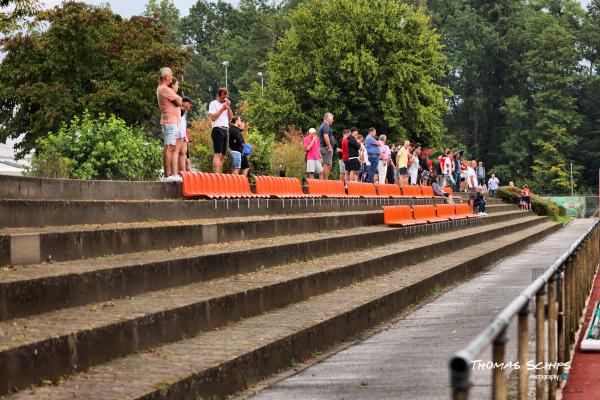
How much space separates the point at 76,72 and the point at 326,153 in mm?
26783

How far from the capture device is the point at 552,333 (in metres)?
7.95

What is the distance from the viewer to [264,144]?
120ft

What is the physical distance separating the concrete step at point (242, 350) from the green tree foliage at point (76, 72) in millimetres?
34998

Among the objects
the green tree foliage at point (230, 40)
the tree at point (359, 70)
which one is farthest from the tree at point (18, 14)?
the green tree foliage at point (230, 40)

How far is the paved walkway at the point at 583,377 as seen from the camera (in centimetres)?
857

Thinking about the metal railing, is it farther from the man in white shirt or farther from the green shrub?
the green shrub

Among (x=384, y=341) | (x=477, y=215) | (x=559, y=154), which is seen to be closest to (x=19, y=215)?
(x=384, y=341)

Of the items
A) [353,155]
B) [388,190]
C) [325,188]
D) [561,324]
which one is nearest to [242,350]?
[561,324]

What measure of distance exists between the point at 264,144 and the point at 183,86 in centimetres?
1741

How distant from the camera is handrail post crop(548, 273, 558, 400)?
296 inches

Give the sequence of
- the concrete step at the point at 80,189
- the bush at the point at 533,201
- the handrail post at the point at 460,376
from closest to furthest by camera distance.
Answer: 1. the handrail post at the point at 460,376
2. the concrete step at the point at 80,189
3. the bush at the point at 533,201

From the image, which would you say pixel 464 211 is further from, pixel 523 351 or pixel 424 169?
pixel 523 351

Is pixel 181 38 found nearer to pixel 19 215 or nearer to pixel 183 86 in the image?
pixel 183 86

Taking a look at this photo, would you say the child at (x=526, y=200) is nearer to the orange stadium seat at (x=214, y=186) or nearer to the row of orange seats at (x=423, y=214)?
the row of orange seats at (x=423, y=214)
